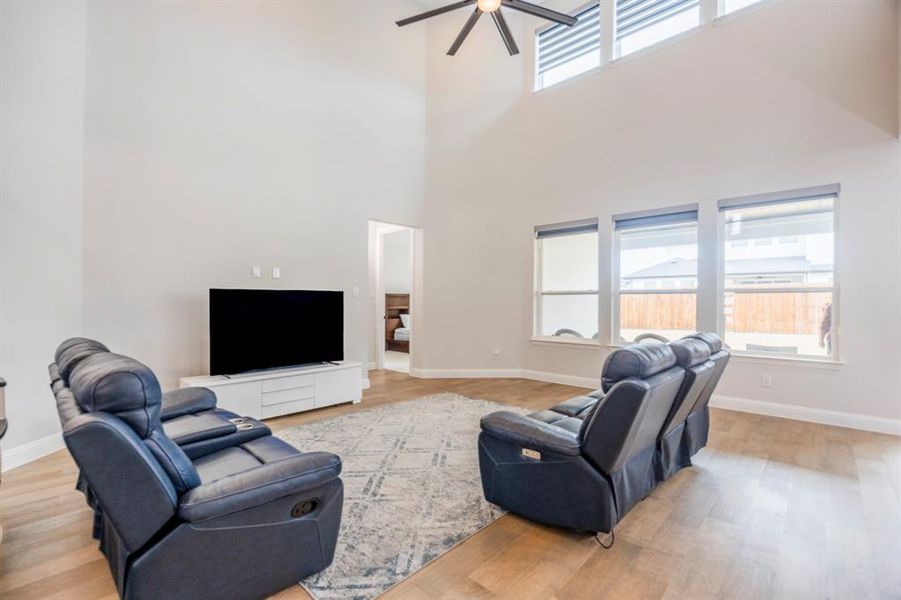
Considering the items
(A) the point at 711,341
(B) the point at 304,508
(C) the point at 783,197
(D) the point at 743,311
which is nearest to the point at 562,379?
(D) the point at 743,311

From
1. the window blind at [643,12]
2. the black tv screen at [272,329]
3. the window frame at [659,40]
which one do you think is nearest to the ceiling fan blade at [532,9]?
the window frame at [659,40]

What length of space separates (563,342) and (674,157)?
266 centimetres

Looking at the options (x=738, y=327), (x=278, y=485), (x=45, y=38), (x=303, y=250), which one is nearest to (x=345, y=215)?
(x=303, y=250)

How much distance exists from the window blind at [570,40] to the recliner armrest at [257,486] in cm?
610

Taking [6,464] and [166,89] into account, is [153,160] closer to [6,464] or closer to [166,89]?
[166,89]

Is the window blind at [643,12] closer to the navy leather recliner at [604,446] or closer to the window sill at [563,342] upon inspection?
the window sill at [563,342]

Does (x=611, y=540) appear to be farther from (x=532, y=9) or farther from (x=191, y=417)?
(x=532, y=9)

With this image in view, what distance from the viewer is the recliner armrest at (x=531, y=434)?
202 centimetres

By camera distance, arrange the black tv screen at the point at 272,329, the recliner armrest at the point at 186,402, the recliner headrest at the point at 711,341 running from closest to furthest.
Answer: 1. the recliner armrest at the point at 186,402
2. the recliner headrest at the point at 711,341
3. the black tv screen at the point at 272,329

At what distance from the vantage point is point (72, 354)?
1.88 m

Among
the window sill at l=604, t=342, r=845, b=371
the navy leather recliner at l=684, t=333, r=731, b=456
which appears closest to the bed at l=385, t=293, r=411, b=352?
the window sill at l=604, t=342, r=845, b=371

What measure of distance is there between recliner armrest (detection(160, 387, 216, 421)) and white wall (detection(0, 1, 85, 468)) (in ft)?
4.20

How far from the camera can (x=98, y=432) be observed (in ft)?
3.99

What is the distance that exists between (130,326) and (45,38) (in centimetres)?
233
